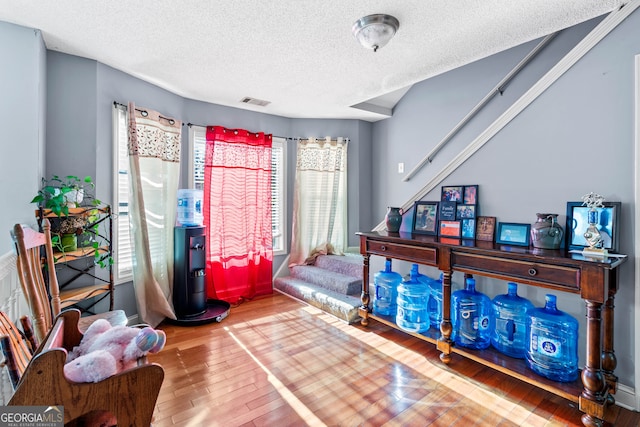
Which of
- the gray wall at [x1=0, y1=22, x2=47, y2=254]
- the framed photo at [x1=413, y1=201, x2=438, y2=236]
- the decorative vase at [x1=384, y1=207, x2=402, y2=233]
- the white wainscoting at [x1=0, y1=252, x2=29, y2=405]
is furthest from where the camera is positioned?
the decorative vase at [x1=384, y1=207, x2=402, y2=233]

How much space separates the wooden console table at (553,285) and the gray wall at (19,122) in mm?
2675

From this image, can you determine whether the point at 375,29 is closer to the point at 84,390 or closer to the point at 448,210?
the point at 448,210

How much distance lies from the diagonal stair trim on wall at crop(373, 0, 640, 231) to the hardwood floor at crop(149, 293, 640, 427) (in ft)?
4.79

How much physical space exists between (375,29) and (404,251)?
1.56 m

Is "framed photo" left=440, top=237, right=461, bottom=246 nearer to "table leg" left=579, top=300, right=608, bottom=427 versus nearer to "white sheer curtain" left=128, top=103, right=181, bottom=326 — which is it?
"table leg" left=579, top=300, right=608, bottom=427

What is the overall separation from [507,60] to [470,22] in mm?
1469

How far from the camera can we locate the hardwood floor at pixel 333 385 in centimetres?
162

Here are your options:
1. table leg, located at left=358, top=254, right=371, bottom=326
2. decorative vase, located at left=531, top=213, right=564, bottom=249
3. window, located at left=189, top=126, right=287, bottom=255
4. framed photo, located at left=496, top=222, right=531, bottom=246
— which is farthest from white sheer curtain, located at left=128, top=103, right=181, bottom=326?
decorative vase, located at left=531, top=213, right=564, bottom=249

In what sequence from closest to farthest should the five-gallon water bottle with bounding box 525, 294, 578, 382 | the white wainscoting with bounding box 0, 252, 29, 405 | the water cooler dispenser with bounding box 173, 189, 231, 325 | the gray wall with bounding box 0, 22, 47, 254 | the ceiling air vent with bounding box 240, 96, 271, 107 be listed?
the white wainscoting with bounding box 0, 252, 29, 405
the five-gallon water bottle with bounding box 525, 294, 578, 382
the gray wall with bounding box 0, 22, 47, 254
the water cooler dispenser with bounding box 173, 189, 231, 325
the ceiling air vent with bounding box 240, 96, 271, 107

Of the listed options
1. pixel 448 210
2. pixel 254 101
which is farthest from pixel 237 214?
pixel 448 210

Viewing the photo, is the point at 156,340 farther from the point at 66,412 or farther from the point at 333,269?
the point at 333,269

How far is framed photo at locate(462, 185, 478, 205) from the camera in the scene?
2.27 m

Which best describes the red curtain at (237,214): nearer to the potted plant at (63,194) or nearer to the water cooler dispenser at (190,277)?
the water cooler dispenser at (190,277)

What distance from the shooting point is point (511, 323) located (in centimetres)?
198
